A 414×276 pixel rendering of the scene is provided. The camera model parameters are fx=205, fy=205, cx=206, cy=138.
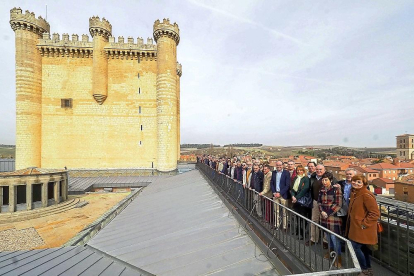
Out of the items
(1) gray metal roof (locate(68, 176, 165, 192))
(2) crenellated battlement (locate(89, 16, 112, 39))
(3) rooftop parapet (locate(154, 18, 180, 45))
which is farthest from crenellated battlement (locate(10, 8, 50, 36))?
(1) gray metal roof (locate(68, 176, 165, 192))

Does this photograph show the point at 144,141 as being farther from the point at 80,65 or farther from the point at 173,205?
the point at 173,205

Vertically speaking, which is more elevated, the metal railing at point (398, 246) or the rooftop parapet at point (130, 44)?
the rooftop parapet at point (130, 44)

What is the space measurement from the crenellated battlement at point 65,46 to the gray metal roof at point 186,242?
20527mm

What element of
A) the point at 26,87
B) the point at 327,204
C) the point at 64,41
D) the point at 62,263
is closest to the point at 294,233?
the point at 327,204

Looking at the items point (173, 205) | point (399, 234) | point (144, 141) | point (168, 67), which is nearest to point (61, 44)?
point (168, 67)

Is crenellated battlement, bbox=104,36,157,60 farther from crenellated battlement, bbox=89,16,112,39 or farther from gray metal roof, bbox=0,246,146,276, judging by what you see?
gray metal roof, bbox=0,246,146,276

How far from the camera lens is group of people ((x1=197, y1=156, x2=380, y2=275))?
3.17 m

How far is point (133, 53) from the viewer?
73.4 ft

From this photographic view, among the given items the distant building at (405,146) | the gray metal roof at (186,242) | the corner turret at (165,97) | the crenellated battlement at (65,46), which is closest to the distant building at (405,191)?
the corner turret at (165,97)

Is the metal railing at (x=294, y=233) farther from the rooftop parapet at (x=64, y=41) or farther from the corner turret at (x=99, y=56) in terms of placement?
the rooftop parapet at (x=64, y=41)

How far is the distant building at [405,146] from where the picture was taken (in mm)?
78562

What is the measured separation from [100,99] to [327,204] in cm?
2309

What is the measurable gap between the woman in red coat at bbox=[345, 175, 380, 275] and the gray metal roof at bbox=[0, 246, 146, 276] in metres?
4.11

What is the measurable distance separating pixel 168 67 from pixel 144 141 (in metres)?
8.37
